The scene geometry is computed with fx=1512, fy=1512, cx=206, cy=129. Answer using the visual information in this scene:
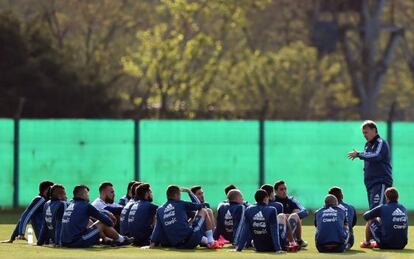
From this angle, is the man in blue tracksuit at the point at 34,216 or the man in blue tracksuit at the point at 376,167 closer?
the man in blue tracksuit at the point at 376,167

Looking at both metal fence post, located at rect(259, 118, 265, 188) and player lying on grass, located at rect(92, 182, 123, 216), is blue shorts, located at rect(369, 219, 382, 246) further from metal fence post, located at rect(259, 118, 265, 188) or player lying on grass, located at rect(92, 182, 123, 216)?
metal fence post, located at rect(259, 118, 265, 188)

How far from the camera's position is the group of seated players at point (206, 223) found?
23688 mm

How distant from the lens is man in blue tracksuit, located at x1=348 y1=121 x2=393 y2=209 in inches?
1006

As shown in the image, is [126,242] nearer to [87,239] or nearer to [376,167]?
[87,239]

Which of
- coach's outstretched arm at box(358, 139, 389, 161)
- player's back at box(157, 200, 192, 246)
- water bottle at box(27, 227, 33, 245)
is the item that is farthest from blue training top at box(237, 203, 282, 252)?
water bottle at box(27, 227, 33, 245)

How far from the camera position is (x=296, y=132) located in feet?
126

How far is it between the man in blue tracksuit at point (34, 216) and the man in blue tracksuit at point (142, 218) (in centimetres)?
177

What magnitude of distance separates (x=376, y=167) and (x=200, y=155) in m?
12.9

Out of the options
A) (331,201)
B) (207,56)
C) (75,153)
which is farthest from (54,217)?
(207,56)

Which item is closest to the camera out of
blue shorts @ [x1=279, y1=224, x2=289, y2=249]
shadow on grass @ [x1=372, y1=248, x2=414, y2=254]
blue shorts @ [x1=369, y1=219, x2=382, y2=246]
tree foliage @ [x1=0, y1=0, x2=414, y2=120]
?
shadow on grass @ [x1=372, y1=248, x2=414, y2=254]

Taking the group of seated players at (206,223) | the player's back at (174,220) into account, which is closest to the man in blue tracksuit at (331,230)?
the group of seated players at (206,223)

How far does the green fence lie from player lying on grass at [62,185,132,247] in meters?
13.3

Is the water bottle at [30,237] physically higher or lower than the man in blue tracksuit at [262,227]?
lower

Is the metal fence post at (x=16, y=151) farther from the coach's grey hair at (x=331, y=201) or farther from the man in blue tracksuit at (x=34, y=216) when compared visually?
the coach's grey hair at (x=331, y=201)
